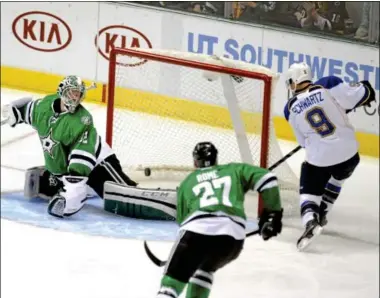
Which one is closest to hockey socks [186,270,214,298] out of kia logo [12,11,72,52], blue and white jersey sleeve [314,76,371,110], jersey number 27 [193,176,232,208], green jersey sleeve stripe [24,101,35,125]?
jersey number 27 [193,176,232,208]

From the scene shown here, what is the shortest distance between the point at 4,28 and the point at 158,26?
87 centimetres

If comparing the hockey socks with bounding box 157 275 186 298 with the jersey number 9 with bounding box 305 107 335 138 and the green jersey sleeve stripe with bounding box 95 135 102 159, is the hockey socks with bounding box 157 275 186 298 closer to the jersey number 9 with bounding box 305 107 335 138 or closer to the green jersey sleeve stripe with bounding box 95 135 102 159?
the jersey number 9 with bounding box 305 107 335 138

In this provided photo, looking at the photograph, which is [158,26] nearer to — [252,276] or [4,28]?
[4,28]

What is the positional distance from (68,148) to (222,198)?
1461 millimetres

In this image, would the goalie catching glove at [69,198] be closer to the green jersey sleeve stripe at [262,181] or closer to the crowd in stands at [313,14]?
the crowd in stands at [313,14]

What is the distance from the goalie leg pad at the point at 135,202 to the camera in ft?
Answer: 16.7

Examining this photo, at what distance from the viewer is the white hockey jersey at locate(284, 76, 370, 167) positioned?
4824mm

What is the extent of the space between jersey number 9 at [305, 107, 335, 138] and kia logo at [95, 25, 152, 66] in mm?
1826

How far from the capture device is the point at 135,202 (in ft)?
17.0

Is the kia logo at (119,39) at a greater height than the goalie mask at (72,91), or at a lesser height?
lesser

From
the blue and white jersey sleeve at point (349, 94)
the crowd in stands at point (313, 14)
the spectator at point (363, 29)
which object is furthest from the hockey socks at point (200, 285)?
the spectator at point (363, 29)

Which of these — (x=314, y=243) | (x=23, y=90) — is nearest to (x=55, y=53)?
(x=23, y=90)

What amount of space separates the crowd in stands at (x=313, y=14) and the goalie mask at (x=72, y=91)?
1440mm

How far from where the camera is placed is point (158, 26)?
665 cm
